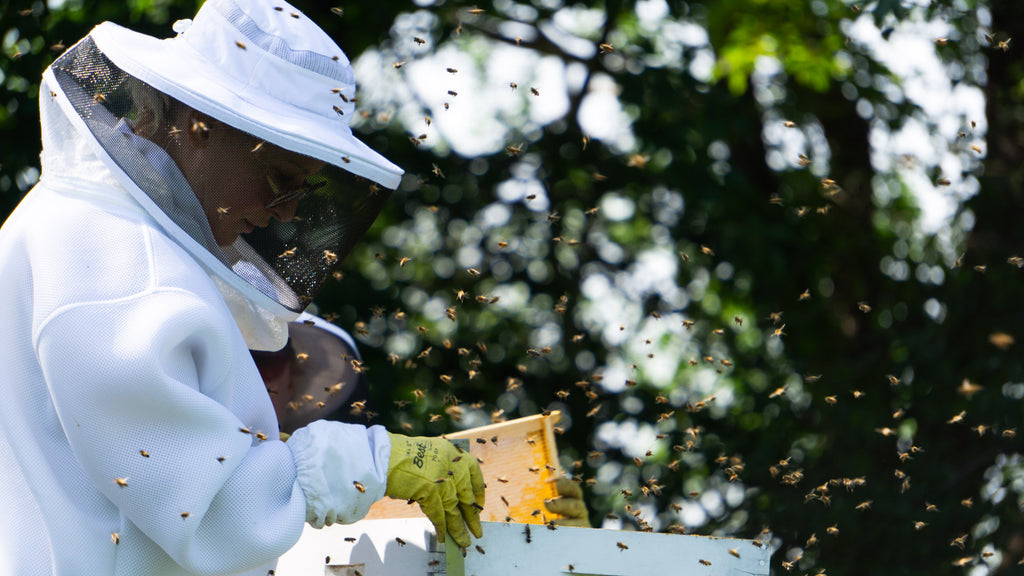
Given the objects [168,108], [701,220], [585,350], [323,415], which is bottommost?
[585,350]

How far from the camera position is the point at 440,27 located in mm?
6188

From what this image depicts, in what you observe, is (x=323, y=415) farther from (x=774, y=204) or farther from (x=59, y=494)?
(x=774, y=204)

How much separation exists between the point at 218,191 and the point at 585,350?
15.5 feet

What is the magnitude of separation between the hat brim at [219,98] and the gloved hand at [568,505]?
3.76 ft

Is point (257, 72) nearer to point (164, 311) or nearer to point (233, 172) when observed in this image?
point (233, 172)

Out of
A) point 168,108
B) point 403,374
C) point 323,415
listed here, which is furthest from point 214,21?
point 403,374

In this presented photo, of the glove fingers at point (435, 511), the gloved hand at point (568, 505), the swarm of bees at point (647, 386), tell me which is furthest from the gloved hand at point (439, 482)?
the swarm of bees at point (647, 386)

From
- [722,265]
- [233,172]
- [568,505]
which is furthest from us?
[722,265]

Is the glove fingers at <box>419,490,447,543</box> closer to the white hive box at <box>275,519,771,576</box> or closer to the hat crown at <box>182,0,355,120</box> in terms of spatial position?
the white hive box at <box>275,519,771,576</box>

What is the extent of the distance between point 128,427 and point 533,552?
908 mm

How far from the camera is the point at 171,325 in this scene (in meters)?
1.77

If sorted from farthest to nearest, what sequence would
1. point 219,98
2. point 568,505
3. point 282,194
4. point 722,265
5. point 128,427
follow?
point 722,265 → point 568,505 → point 282,194 → point 219,98 → point 128,427

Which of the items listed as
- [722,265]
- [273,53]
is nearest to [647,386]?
[722,265]

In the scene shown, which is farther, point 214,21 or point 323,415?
point 323,415
